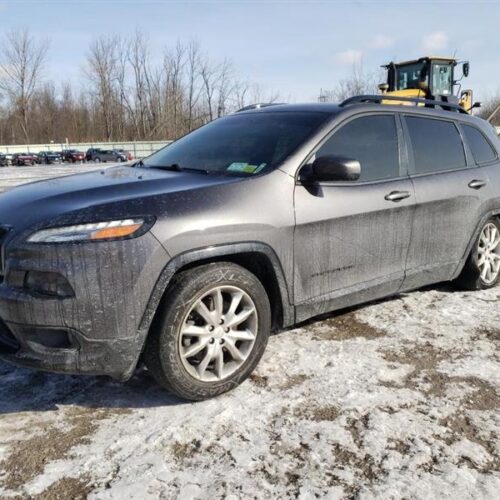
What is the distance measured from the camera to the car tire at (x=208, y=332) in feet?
8.89

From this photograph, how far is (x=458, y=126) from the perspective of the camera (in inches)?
181

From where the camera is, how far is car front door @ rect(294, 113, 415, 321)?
10.6 feet

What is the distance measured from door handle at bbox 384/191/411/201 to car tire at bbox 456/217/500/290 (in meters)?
1.23

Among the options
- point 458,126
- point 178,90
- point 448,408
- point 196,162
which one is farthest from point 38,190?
point 178,90

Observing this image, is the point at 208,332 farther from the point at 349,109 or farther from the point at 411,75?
the point at 411,75

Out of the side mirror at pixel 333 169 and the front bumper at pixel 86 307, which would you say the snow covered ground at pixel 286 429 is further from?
the side mirror at pixel 333 169

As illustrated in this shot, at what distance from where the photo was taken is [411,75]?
17.4m

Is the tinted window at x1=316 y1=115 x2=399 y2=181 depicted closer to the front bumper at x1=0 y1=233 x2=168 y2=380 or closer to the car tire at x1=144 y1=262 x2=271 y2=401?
the car tire at x1=144 y1=262 x2=271 y2=401

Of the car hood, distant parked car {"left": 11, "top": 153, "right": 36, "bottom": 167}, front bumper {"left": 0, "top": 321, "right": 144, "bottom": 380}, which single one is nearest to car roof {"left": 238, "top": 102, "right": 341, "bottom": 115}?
the car hood

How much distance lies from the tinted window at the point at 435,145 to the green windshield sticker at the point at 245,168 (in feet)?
4.68

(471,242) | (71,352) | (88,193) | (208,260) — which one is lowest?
(71,352)

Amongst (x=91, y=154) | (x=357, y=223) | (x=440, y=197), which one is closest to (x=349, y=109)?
(x=357, y=223)

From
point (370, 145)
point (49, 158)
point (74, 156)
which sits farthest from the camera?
point (74, 156)

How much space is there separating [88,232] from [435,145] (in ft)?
9.73
